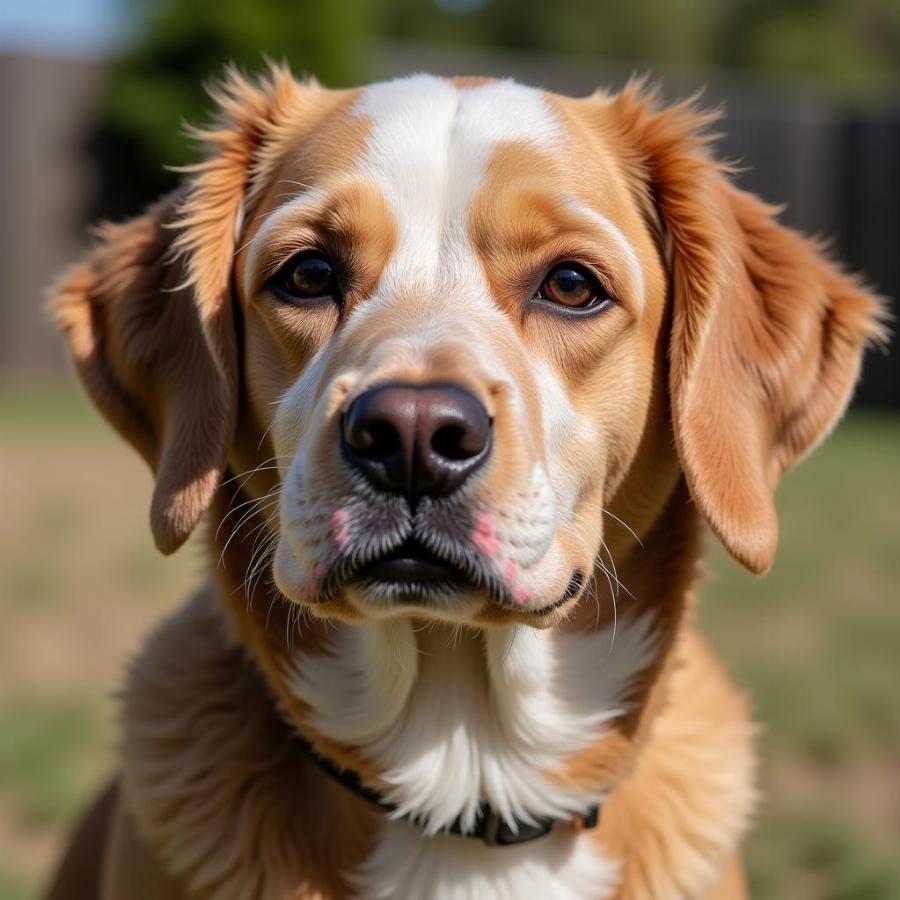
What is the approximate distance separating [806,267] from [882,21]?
5023 centimetres

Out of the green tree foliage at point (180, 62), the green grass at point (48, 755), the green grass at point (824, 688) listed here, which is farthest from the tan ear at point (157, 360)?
the green tree foliage at point (180, 62)

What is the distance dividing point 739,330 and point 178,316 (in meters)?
1.34

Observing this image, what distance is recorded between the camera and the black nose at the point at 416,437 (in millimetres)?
2277

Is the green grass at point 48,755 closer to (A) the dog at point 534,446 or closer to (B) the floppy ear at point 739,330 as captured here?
(A) the dog at point 534,446

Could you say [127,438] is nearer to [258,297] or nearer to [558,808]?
[258,297]

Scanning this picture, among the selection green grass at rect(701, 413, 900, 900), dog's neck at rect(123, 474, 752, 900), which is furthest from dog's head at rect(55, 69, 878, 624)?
green grass at rect(701, 413, 900, 900)

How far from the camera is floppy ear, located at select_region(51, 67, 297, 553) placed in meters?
2.96

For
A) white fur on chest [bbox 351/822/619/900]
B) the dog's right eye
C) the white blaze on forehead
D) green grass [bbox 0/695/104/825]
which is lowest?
green grass [bbox 0/695/104/825]

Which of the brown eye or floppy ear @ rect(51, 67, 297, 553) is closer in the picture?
the brown eye

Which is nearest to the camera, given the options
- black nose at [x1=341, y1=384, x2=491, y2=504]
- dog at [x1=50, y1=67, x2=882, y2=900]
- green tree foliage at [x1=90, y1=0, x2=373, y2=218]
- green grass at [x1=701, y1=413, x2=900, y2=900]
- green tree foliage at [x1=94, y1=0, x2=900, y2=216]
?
black nose at [x1=341, y1=384, x2=491, y2=504]

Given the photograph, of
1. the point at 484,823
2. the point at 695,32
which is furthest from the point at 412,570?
the point at 695,32

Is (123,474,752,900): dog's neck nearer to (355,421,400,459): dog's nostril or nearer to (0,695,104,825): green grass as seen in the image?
(355,421,400,459): dog's nostril

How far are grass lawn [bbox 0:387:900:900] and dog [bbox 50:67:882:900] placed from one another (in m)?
0.53

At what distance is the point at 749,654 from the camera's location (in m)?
6.78
